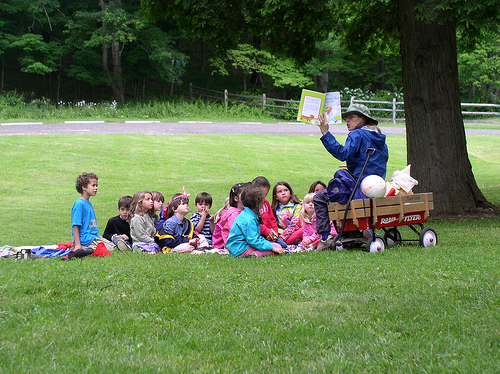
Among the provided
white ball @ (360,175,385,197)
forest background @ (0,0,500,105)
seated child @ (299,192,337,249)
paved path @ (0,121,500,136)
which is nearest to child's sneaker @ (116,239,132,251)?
seated child @ (299,192,337,249)

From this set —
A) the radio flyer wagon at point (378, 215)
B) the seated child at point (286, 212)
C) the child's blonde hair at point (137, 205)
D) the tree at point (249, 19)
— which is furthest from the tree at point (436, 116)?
the child's blonde hair at point (137, 205)

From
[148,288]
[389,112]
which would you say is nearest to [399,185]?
[148,288]

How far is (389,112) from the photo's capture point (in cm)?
3600

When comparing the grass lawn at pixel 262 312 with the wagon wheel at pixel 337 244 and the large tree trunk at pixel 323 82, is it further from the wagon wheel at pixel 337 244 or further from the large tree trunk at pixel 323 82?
the large tree trunk at pixel 323 82

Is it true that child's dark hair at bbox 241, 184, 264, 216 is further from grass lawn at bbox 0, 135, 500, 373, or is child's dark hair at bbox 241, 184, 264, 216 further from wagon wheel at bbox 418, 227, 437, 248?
wagon wheel at bbox 418, 227, 437, 248

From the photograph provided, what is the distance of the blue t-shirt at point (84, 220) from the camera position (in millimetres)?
8227

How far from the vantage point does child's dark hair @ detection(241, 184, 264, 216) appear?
7172 millimetres

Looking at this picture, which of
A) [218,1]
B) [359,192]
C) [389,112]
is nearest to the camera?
[359,192]

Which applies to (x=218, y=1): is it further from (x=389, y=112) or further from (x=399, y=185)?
(x=389, y=112)

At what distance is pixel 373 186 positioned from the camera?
6.92 m

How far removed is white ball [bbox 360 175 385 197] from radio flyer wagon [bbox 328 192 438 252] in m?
0.09

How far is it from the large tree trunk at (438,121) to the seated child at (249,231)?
Answer: 4.84m

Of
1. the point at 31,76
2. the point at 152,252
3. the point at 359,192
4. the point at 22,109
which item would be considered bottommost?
the point at 152,252

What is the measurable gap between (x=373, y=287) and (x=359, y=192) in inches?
89.6
